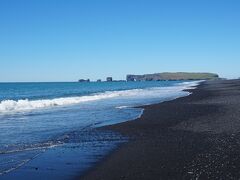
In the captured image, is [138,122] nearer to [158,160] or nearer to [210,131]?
[210,131]

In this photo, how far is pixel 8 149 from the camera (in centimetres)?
1441

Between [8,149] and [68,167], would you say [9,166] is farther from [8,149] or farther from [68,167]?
[8,149]

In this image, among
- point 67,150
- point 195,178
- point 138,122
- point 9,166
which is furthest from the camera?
point 138,122

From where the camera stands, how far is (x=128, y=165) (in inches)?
449

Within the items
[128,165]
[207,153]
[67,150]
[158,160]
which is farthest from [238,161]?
[67,150]

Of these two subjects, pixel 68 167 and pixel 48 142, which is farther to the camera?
pixel 48 142

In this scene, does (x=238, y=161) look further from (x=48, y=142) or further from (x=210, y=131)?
(x=48, y=142)

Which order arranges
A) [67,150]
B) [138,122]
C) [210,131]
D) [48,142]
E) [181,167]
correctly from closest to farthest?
1. [181,167]
2. [67,150]
3. [48,142]
4. [210,131]
5. [138,122]

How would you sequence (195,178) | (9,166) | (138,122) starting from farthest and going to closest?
(138,122), (9,166), (195,178)

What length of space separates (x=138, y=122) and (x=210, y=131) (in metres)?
5.78

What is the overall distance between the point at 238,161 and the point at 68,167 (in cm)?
496

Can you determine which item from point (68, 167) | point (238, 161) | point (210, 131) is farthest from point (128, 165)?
point (210, 131)

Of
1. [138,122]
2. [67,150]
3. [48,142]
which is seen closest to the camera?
[67,150]

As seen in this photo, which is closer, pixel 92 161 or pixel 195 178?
pixel 195 178
